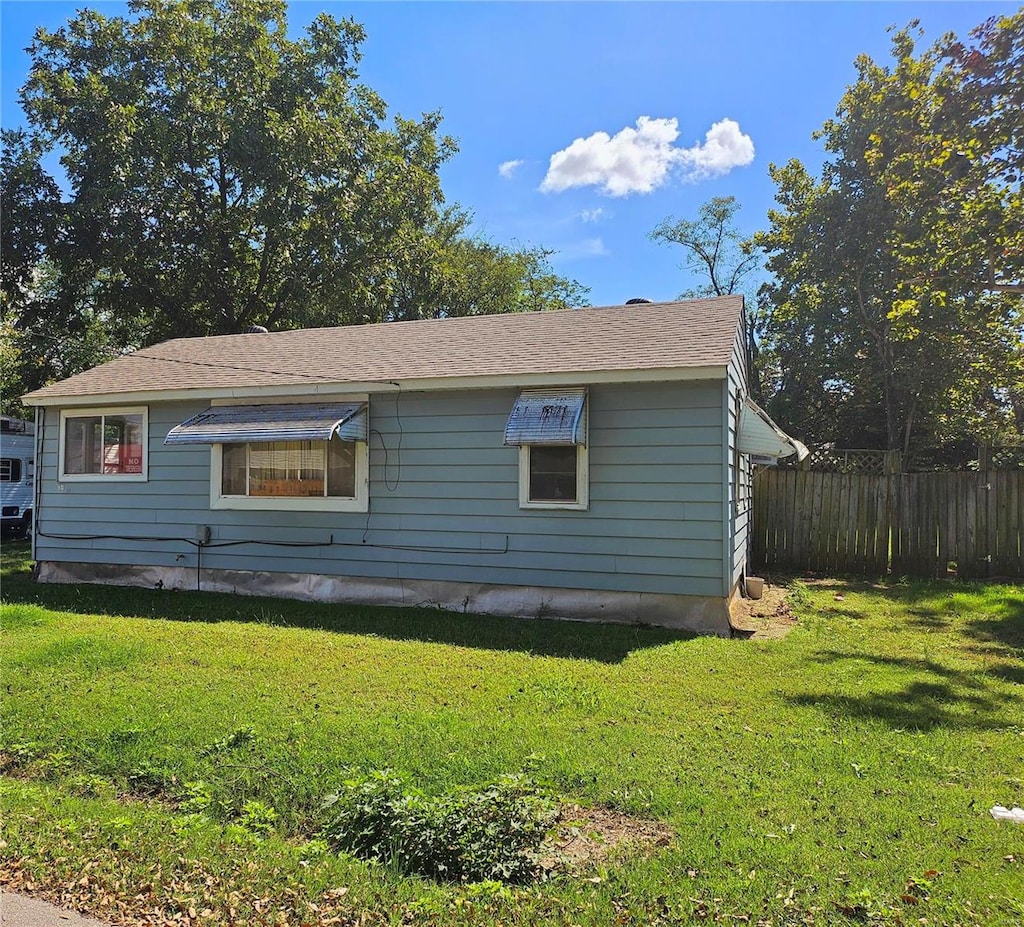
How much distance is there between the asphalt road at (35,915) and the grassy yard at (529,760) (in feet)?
0.22

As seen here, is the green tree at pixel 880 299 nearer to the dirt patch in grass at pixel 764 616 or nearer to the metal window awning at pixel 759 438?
the metal window awning at pixel 759 438

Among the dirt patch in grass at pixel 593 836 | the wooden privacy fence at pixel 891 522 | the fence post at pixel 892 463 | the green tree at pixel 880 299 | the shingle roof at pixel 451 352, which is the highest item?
the green tree at pixel 880 299

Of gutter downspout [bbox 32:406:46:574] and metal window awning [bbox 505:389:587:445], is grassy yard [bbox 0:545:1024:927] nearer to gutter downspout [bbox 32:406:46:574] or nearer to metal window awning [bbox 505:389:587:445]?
metal window awning [bbox 505:389:587:445]

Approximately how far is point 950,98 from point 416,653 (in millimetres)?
12312

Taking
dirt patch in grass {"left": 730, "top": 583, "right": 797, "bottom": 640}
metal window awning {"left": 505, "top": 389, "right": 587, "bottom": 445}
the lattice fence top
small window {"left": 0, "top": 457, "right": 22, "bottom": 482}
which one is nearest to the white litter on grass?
dirt patch in grass {"left": 730, "top": 583, "right": 797, "bottom": 640}

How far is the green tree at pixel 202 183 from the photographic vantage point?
17703 millimetres

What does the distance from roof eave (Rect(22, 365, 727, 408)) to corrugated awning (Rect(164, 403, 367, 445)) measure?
0.22m

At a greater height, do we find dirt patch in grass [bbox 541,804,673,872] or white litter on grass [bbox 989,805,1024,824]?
white litter on grass [bbox 989,805,1024,824]

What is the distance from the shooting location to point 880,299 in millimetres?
18094

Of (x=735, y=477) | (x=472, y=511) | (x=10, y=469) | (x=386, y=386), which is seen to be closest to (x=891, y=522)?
(x=735, y=477)

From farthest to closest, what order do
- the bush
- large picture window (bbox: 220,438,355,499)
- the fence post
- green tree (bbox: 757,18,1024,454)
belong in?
green tree (bbox: 757,18,1024,454) → the fence post → large picture window (bbox: 220,438,355,499) → the bush

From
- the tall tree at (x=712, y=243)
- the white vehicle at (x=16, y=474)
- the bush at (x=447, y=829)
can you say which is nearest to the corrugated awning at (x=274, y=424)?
the bush at (x=447, y=829)

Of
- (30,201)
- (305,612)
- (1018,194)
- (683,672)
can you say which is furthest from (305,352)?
(30,201)

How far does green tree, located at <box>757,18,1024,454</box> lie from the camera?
13312mm
